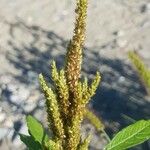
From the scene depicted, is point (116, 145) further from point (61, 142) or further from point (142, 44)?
point (142, 44)

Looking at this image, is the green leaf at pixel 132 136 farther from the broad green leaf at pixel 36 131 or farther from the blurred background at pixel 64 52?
the blurred background at pixel 64 52

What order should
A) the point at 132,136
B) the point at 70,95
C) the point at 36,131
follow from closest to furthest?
the point at 70,95, the point at 132,136, the point at 36,131

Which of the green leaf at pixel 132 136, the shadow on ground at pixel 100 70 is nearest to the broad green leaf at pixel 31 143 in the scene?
the green leaf at pixel 132 136

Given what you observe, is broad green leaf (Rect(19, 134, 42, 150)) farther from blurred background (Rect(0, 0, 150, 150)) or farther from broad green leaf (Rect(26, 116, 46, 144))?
blurred background (Rect(0, 0, 150, 150))

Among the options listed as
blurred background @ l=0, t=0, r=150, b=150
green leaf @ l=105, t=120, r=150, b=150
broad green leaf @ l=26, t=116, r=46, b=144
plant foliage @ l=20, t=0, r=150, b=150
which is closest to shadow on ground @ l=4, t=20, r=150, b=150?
blurred background @ l=0, t=0, r=150, b=150

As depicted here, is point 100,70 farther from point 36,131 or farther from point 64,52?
point 36,131

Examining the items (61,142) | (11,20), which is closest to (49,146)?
(61,142)

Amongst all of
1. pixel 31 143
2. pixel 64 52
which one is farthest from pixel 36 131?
pixel 64 52
